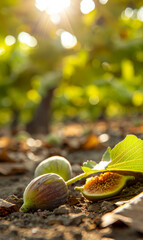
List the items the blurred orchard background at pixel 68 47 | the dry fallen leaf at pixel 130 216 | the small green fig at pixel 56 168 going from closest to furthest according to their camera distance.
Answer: the dry fallen leaf at pixel 130 216
the small green fig at pixel 56 168
the blurred orchard background at pixel 68 47

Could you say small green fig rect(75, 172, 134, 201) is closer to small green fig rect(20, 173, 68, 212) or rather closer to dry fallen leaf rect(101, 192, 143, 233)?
small green fig rect(20, 173, 68, 212)

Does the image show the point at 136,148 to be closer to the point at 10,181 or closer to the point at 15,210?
the point at 15,210

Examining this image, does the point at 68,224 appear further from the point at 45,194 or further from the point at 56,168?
the point at 56,168

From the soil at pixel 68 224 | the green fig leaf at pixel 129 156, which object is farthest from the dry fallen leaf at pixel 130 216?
the green fig leaf at pixel 129 156

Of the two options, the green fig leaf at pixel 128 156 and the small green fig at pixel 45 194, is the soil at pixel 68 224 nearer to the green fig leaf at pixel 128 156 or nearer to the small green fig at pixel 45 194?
the small green fig at pixel 45 194

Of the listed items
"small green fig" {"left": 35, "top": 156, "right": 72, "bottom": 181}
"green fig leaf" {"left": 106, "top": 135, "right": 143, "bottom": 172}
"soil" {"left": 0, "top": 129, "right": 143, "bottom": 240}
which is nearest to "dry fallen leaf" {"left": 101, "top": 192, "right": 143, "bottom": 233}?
"soil" {"left": 0, "top": 129, "right": 143, "bottom": 240}

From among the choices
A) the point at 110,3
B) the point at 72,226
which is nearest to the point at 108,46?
the point at 110,3
